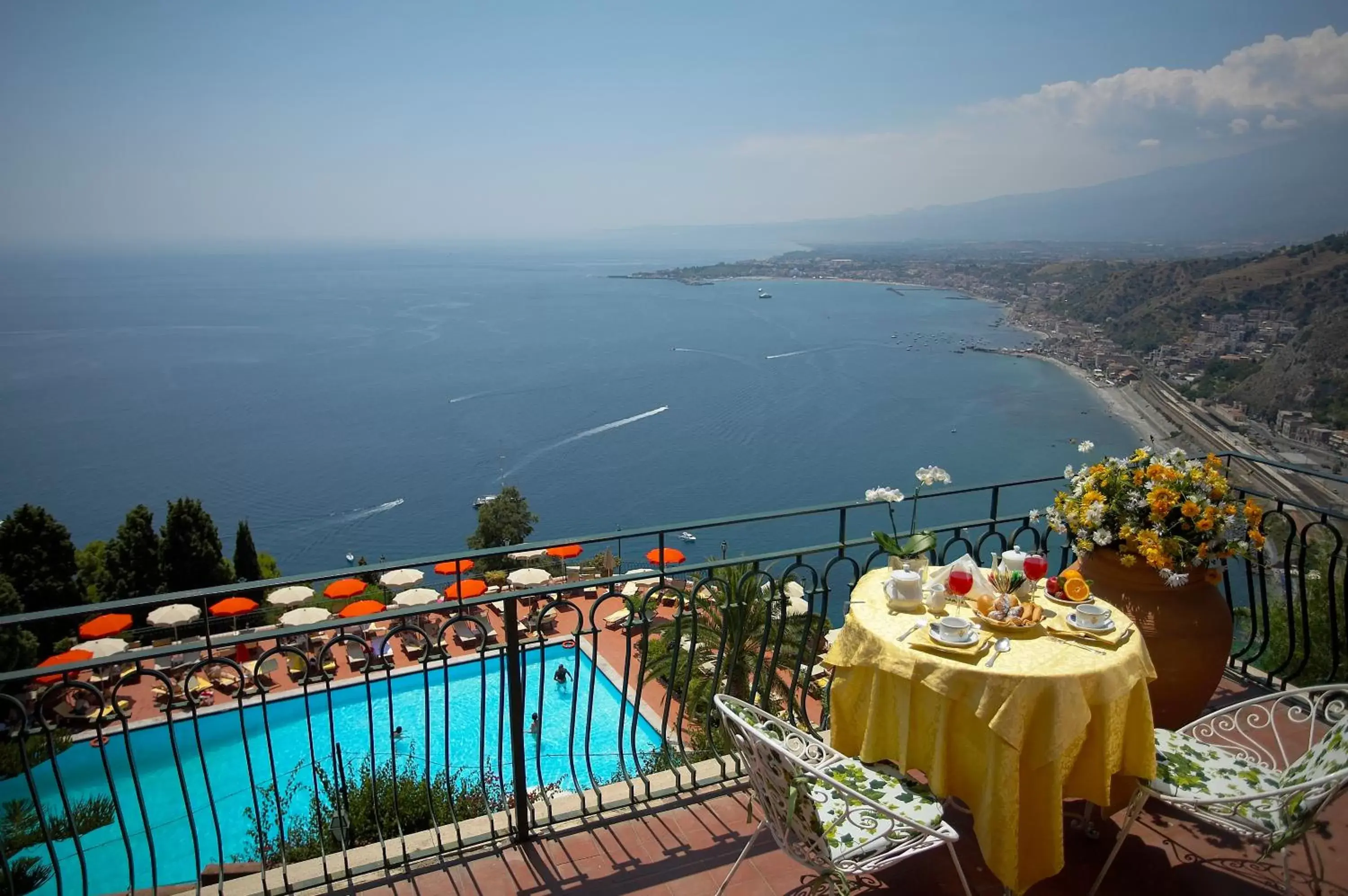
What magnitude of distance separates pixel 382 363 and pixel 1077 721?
10843 cm

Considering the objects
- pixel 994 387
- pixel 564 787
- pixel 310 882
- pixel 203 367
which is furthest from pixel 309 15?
pixel 310 882

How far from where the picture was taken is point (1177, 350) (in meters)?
65.9

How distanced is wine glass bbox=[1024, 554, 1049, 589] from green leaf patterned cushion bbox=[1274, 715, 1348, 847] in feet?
3.24

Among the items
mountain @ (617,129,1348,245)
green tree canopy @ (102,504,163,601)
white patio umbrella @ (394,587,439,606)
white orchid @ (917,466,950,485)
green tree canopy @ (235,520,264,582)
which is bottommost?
green tree canopy @ (235,520,264,582)

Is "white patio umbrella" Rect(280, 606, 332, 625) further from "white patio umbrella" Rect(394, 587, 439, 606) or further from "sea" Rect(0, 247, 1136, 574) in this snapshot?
"sea" Rect(0, 247, 1136, 574)

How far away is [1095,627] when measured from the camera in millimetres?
2893

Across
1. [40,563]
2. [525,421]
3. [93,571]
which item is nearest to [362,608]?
[40,563]

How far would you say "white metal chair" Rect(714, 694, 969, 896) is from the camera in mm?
2293

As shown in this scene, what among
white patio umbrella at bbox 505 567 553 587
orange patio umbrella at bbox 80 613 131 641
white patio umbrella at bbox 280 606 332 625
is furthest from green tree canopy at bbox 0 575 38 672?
white patio umbrella at bbox 505 567 553 587

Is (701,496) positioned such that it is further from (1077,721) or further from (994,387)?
(1077,721)

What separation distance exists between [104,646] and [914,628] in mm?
21171

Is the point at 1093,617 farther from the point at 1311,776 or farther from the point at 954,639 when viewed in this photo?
the point at 1311,776

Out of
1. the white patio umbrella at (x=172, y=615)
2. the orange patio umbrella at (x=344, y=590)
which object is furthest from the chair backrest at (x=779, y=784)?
the orange patio umbrella at (x=344, y=590)

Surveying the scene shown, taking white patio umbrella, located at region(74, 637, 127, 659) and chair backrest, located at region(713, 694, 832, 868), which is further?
white patio umbrella, located at region(74, 637, 127, 659)
